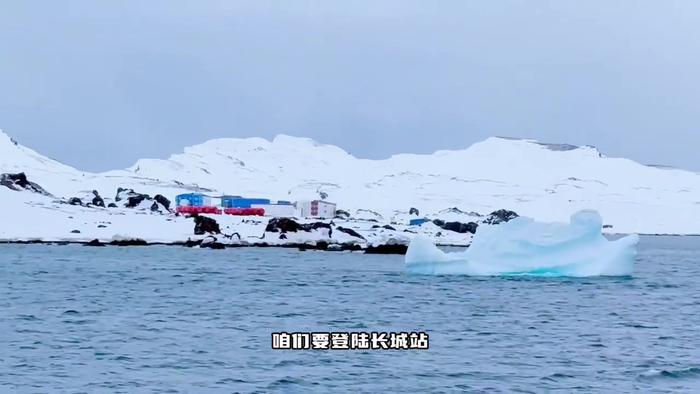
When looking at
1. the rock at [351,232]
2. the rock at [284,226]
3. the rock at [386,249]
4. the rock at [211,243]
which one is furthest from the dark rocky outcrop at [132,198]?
the rock at [386,249]

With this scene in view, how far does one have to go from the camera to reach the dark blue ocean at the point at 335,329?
19.8m

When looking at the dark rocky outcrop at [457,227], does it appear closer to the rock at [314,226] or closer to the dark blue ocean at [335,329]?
the rock at [314,226]

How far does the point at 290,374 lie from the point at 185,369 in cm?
218

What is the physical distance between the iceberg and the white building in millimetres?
68677

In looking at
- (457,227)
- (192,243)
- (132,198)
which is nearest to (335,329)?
(192,243)

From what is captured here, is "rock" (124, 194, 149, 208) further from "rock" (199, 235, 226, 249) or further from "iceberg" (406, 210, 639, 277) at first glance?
"iceberg" (406, 210, 639, 277)

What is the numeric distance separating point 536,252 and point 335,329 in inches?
931

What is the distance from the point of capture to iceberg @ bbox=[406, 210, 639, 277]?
157ft

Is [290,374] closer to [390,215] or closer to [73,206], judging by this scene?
[73,206]

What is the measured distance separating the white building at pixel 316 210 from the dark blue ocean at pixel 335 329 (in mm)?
67215

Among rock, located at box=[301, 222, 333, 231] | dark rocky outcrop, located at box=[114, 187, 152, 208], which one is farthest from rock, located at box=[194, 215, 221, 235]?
dark rocky outcrop, located at box=[114, 187, 152, 208]

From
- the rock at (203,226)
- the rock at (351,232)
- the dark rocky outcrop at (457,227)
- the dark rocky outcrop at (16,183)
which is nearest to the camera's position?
the rock at (203,226)

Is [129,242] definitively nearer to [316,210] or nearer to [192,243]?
[192,243]

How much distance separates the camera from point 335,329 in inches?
1081
